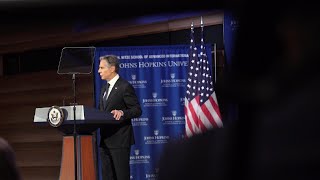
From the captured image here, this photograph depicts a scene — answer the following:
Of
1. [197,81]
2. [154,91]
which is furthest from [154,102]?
[197,81]

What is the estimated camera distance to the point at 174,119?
576 centimetres

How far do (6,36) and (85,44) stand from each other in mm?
1303

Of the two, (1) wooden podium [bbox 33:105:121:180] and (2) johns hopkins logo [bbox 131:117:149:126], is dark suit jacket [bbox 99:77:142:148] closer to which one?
(1) wooden podium [bbox 33:105:121:180]

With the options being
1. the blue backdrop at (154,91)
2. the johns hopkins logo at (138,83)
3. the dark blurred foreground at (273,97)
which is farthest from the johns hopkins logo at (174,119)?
the dark blurred foreground at (273,97)

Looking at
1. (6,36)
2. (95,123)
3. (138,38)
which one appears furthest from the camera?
(6,36)

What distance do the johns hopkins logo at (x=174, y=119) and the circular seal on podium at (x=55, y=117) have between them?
2199 millimetres

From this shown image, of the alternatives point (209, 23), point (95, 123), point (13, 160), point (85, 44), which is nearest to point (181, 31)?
point (209, 23)

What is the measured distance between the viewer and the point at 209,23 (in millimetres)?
5859

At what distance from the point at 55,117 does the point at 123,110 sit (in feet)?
1.97

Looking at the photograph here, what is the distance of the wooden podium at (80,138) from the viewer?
12.1 ft

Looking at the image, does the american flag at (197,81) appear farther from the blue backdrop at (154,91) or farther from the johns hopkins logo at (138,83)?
the johns hopkins logo at (138,83)

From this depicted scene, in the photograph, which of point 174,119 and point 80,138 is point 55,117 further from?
point 174,119

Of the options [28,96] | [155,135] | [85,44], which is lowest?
[155,135]

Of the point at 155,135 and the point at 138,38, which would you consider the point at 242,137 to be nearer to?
the point at 155,135
